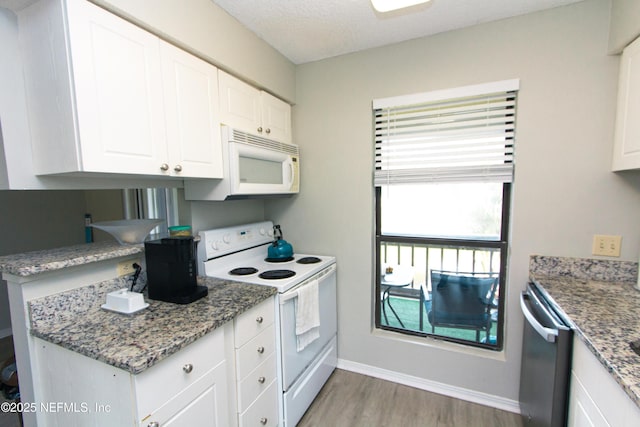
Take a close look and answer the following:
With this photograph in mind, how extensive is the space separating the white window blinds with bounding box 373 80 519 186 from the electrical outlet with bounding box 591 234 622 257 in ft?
1.89

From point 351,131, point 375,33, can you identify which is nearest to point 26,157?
point 351,131

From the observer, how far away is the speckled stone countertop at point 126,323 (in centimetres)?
94

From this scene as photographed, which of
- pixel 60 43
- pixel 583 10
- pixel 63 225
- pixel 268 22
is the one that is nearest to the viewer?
pixel 60 43

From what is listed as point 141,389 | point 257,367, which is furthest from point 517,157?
point 141,389

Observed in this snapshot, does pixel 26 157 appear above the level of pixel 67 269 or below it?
above

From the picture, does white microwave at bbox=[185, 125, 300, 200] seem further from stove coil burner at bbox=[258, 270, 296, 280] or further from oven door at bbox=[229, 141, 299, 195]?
stove coil burner at bbox=[258, 270, 296, 280]

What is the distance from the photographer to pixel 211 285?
5.23 feet

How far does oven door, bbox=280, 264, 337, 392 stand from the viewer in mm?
1611

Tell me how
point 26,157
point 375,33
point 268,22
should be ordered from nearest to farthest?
point 26,157, point 268,22, point 375,33

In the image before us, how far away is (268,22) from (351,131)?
904 mm

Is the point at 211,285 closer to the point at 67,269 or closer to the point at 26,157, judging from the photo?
the point at 67,269

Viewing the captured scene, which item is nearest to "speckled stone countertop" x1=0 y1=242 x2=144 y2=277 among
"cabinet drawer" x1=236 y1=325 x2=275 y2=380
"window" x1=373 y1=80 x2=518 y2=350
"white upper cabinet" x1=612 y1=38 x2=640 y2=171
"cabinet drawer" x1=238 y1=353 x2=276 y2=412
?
"cabinet drawer" x1=236 y1=325 x2=275 y2=380

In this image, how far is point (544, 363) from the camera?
131 cm

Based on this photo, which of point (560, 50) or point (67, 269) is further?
point (560, 50)
